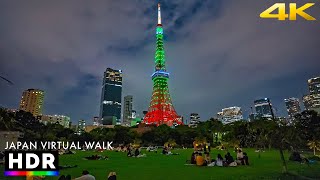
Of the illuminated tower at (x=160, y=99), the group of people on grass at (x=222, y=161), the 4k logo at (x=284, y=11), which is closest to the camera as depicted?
the 4k logo at (x=284, y=11)

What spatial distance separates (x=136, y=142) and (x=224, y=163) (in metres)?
49.3

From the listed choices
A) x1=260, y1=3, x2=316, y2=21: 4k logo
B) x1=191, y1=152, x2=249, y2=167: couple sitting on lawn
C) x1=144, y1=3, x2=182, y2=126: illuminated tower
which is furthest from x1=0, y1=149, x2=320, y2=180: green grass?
x1=144, y1=3, x2=182, y2=126: illuminated tower

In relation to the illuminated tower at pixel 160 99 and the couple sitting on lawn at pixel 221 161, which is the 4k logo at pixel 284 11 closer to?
the couple sitting on lawn at pixel 221 161

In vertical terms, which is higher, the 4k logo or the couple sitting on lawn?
the 4k logo

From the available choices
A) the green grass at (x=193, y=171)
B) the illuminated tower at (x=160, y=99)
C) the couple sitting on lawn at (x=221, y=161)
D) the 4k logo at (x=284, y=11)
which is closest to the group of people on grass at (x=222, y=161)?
the couple sitting on lawn at (x=221, y=161)

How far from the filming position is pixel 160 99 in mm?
116000

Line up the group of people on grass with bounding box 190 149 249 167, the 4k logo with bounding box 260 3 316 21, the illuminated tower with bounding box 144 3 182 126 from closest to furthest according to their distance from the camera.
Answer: the 4k logo with bounding box 260 3 316 21 → the group of people on grass with bounding box 190 149 249 167 → the illuminated tower with bounding box 144 3 182 126

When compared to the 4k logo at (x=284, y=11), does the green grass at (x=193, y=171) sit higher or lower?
lower

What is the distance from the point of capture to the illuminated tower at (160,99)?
366 ft

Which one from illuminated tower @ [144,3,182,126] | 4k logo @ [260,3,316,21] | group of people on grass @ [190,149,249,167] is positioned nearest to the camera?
4k logo @ [260,3,316,21]

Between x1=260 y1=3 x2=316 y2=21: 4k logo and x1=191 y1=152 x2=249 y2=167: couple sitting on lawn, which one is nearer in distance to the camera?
x1=260 y1=3 x2=316 y2=21: 4k logo

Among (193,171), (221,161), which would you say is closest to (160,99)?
(221,161)

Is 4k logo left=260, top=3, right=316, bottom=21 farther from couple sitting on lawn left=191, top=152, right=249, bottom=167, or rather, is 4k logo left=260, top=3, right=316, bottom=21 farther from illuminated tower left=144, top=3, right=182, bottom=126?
illuminated tower left=144, top=3, right=182, bottom=126

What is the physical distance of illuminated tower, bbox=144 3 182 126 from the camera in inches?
4391
